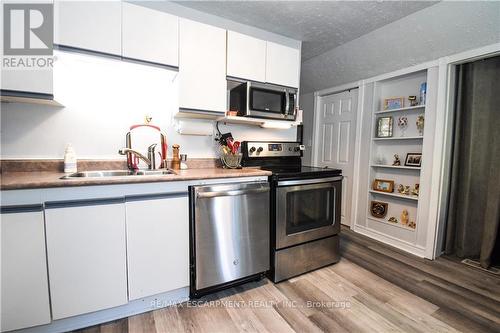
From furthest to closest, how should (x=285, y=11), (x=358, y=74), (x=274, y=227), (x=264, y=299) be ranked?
(x=358, y=74), (x=285, y=11), (x=274, y=227), (x=264, y=299)

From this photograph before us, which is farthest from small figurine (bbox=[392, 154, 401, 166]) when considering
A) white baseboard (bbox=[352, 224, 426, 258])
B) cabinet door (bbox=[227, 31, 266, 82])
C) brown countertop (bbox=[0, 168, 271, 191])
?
brown countertop (bbox=[0, 168, 271, 191])

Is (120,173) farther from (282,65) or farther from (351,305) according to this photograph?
(351,305)

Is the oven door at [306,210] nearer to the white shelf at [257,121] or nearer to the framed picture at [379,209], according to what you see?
the white shelf at [257,121]

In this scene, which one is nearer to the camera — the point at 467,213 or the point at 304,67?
the point at 467,213

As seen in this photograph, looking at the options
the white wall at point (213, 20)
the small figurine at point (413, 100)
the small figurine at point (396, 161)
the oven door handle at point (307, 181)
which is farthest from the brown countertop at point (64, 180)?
the small figurine at point (413, 100)

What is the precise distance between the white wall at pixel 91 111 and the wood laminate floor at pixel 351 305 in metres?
1.31

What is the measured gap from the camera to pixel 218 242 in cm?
163

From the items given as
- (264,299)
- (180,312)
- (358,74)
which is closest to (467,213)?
(358,74)

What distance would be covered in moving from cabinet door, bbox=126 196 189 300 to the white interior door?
2.55m

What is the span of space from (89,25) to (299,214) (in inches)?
81.2

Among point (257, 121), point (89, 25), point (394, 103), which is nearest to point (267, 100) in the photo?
point (257, 121)

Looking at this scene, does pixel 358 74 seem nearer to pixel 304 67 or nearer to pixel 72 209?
pixel 304 67

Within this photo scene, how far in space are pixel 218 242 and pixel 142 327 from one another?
0.67 metres
